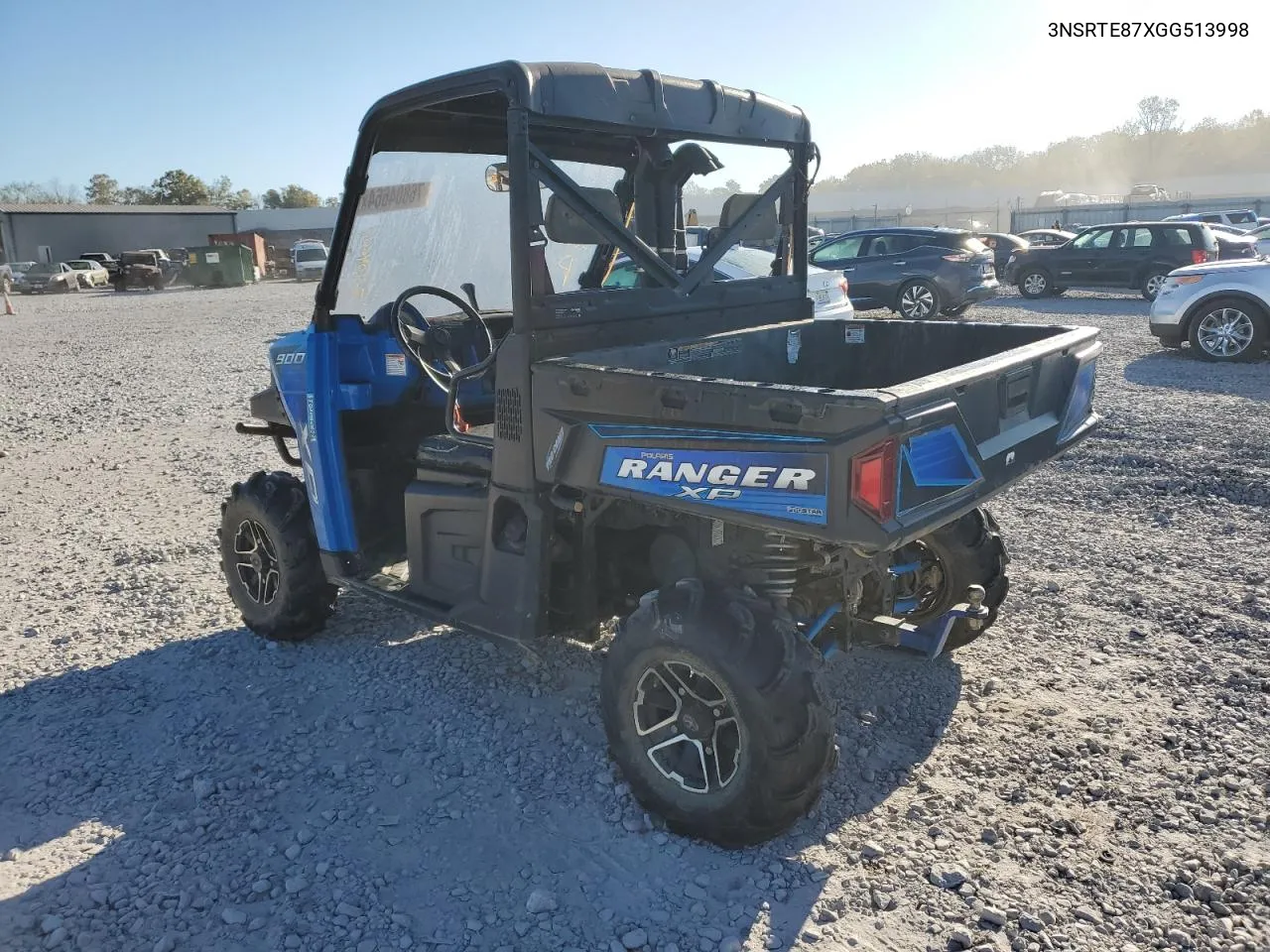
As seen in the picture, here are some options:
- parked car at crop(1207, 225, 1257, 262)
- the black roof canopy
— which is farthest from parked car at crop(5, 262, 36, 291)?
the black roof canopy

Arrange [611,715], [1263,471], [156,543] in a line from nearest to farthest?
[611,715] < [156,543] < [1263,471]

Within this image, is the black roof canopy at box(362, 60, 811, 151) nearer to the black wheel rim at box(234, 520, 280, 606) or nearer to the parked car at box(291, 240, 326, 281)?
the black wheel rim at box(234, 520, 280, 606)

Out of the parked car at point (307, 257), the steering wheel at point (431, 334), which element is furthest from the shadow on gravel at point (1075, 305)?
the parked car at point (307, 257)

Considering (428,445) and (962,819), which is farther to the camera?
(428,445)

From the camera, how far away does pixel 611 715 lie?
3.14 meters

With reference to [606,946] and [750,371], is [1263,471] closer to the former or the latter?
[750,371]

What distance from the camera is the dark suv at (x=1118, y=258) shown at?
17578 millimetres

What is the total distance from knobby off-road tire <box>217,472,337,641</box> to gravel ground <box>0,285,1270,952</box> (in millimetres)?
164

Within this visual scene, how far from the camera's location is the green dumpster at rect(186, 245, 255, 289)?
38.4m

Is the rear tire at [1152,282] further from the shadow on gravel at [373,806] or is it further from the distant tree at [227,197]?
the distant tree at [227,197]

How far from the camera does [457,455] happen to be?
12.3ft

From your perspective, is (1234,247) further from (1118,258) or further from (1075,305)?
(1075,305)

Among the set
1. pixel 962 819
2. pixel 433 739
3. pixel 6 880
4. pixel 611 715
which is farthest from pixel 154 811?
pixel 962 819

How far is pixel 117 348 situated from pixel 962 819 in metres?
17.5
